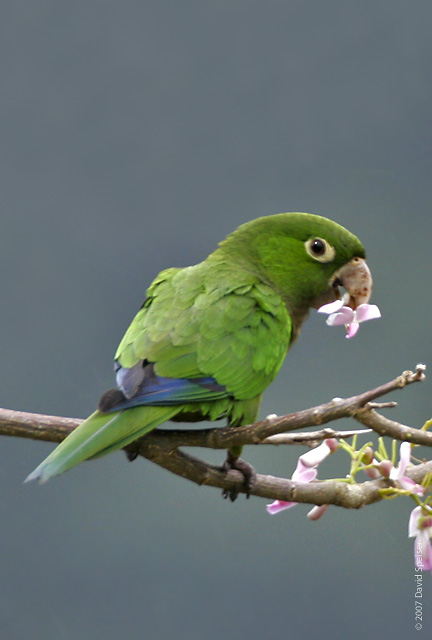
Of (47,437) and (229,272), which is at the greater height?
(229,272)

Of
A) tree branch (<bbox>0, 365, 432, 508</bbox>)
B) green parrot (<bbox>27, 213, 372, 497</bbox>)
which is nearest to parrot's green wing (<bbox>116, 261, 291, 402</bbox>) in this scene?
green parrot (<bbox>27, 213, 372, 497</bbox>)

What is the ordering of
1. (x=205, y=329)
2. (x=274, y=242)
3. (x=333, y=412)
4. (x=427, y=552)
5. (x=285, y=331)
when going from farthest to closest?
(x=274, y=242) → (x=285, y=331) → (x=205, y=329) → (x=427, y=552) → (x=333, y=412)

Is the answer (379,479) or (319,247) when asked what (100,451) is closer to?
(379,479)

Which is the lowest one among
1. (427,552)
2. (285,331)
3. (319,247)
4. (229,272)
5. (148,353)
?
(427,552)

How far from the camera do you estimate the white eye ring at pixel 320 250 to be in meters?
1.86

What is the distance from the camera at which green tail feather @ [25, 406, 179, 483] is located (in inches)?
51.1

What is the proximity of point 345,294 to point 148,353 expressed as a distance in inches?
23.4

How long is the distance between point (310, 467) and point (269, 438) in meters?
0.10

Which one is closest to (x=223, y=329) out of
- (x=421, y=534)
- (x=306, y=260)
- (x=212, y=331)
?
(x=212, y=331)

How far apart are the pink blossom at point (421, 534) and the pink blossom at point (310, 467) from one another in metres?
0.19

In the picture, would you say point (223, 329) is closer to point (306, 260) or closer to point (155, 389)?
point (155, 389)

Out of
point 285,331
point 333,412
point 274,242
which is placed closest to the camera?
point 333,412

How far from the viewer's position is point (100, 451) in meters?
1.34

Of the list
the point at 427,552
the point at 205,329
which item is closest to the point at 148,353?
the point at 205,329
